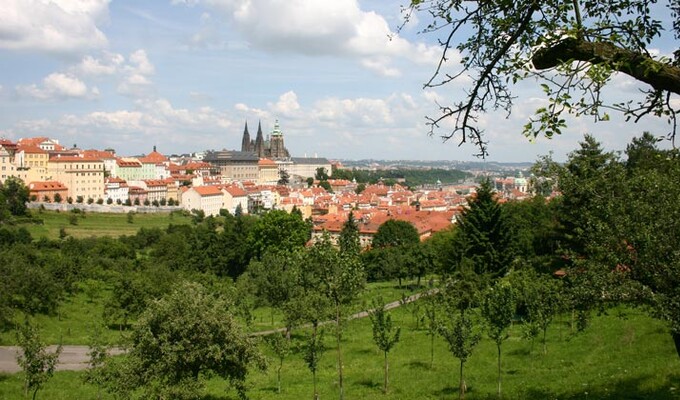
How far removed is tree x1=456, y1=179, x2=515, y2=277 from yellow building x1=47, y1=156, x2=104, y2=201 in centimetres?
8888

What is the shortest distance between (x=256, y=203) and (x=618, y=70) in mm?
127927

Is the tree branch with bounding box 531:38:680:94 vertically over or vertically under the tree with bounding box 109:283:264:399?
over

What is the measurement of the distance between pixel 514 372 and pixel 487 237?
15.3 m

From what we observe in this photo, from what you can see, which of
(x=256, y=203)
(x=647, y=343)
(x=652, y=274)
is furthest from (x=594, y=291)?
(x=256, y=203)

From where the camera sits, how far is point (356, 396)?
16.6 metres

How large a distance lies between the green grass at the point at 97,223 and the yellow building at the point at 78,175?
15.1 meters

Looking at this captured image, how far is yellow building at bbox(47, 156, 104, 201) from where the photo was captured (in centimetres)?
10588

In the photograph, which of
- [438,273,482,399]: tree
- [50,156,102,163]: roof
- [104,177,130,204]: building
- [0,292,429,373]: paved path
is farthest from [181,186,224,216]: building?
[438,273,482,399]: tree

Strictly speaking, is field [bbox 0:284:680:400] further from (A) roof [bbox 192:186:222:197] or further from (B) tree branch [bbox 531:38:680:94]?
(A) roof [bbox 192:186:222:197]

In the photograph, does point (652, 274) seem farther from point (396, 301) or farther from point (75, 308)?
point (75, 308)

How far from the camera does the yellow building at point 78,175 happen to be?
106 m

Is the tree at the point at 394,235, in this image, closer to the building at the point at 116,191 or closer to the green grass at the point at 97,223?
the green grass at the point at 97,223

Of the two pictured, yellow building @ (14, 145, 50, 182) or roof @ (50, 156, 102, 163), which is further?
roof @ (50, 156, 102, 163)

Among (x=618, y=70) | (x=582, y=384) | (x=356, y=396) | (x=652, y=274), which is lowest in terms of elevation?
(x=356, y=396)
